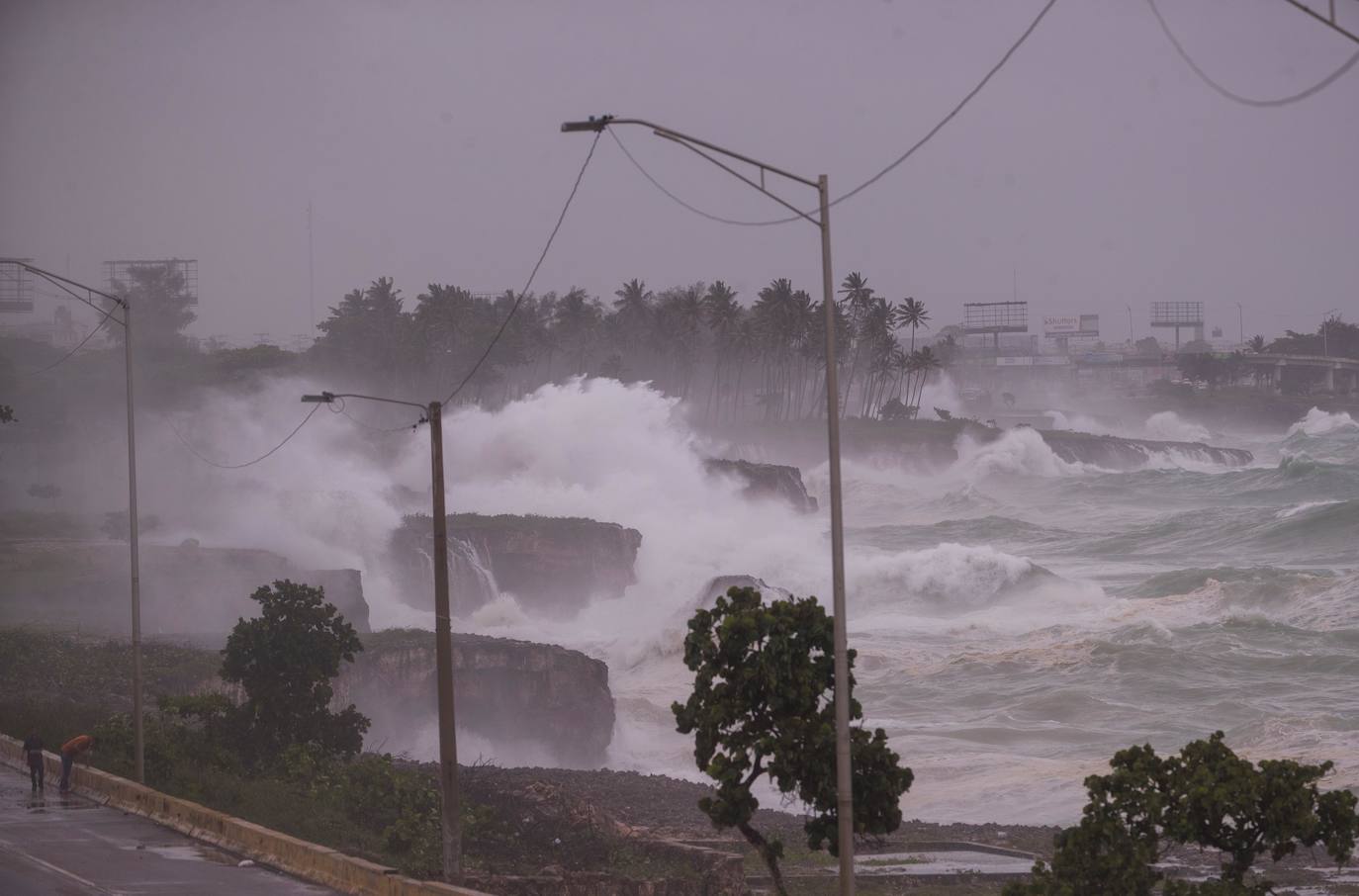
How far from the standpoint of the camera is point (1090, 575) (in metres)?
74.5

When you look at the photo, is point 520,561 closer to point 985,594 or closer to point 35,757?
point 985,594

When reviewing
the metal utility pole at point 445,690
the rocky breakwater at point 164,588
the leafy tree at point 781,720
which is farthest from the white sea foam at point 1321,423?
the leafy tree at point 781,720

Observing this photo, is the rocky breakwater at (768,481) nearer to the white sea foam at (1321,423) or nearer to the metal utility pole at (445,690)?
the metal utility pole at (445,690)

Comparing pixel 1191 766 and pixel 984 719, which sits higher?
pixel 1191 766

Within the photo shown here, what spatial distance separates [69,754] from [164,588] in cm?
2526

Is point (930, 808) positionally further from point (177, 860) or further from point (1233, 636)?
point (1233, 636)

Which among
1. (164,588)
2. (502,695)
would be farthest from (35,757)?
(164,588)

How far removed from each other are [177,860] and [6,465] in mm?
75645

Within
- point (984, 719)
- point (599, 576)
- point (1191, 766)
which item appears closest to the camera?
point (1191, 766)

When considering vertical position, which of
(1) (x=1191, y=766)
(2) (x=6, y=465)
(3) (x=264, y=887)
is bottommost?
(3) (x=264, y=887)

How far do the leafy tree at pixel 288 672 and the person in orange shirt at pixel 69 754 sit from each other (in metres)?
2.77

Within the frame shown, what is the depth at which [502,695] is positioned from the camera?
131ft

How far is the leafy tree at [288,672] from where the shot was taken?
27.8 meters

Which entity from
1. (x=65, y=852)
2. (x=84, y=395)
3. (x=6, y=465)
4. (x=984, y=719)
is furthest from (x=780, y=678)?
(x=84, y=395)
